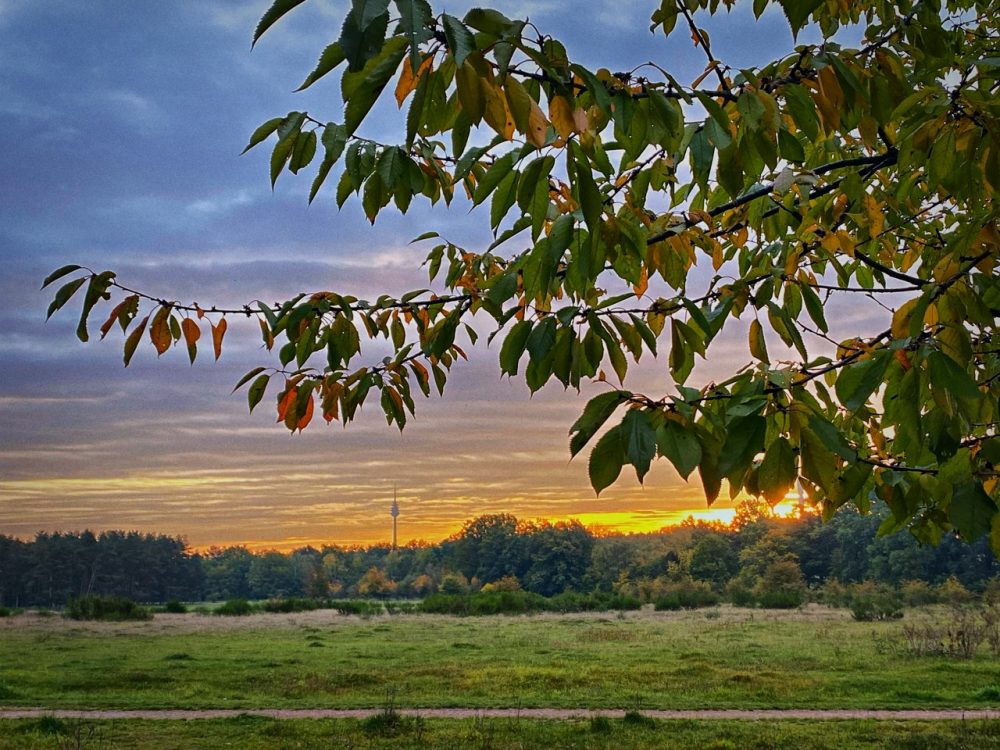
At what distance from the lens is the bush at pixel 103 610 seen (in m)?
34.1

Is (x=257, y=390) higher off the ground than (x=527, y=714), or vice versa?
(x=257, y=390)

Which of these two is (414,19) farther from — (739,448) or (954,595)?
(954,595)

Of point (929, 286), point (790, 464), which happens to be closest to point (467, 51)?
point (790, 464)

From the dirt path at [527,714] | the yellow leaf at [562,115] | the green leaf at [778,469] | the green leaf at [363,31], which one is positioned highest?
the yellow leaf at [562,115]

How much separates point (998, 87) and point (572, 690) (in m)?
14.6

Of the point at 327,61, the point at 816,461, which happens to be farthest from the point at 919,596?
the point at 327,61

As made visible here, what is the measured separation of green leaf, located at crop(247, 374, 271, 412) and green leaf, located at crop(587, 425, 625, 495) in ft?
6.12

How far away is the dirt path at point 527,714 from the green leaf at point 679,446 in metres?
11.2

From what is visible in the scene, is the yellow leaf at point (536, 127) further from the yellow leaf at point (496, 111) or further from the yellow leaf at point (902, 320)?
the yellow leaf at point (902, 320)

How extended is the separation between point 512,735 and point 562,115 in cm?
1025

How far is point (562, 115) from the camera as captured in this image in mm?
1371

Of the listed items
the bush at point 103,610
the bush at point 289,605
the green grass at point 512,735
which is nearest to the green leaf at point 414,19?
the green grass at point 512,735

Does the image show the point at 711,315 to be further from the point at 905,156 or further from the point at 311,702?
the point at 311,702

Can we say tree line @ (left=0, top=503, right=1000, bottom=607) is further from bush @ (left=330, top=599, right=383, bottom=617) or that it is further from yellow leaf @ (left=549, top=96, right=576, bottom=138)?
yellow leaf @ (left=549, top=96, right=576, bottom=138)
